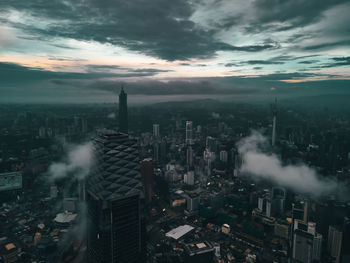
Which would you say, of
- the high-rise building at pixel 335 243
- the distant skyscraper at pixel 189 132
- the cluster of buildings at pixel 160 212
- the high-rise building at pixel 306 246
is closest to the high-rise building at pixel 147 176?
the cluster of buildings at pixel 160 212

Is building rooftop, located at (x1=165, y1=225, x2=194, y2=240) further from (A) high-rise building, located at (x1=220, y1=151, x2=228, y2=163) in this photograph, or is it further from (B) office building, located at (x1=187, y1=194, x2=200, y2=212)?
(A) high-rise building, located at (x1=220, y1=151, x2=228, y2=163)

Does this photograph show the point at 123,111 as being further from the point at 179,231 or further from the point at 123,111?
the point at 179,231

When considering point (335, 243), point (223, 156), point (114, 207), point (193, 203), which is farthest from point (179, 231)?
point (223, 156)

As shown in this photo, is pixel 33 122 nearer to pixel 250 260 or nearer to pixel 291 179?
pixel 250 260

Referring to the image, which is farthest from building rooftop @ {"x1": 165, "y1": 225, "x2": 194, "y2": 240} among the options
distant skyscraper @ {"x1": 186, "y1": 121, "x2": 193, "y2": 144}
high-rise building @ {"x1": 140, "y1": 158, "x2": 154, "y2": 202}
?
distant skyscraper @ {"x1": 186, "y1": 121, "x2": 193, "y2": 144}

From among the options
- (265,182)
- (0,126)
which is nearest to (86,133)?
(0,126)

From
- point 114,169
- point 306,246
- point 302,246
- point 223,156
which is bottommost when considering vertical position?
point 302,246
